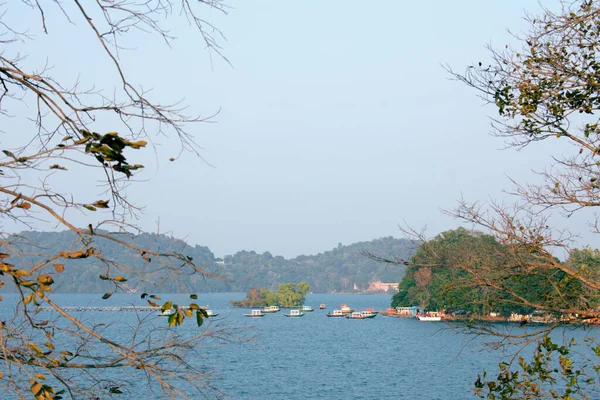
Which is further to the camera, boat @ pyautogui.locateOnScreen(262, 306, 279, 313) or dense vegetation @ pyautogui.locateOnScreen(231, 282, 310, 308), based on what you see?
dense vegetation @ pyautogui.locateOnScreen(231, 282, 310, 308)

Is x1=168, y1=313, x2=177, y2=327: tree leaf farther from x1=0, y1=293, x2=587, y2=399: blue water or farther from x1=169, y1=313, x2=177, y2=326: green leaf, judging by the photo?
x1=0, y1=293, x2=587, y2=399: blue water

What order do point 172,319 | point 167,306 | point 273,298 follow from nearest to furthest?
1. point 172,319
2. point 167,306
3. point 273,298

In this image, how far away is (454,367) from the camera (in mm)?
47844

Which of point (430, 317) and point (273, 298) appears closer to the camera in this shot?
point (430, 317)

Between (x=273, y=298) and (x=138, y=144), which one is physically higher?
(x=273, y=298)

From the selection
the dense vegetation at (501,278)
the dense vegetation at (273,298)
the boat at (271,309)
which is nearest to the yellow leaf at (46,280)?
the dense vegetation at (501,278)

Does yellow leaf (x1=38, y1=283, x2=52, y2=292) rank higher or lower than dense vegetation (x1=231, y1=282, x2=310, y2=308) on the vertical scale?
lower

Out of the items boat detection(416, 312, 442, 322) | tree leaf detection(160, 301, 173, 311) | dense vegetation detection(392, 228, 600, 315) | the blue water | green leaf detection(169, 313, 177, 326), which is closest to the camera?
green leaf detection(169, 313, 177, 326)

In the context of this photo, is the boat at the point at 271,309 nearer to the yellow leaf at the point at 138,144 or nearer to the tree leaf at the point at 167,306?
the tree leaf at the point at 167,306

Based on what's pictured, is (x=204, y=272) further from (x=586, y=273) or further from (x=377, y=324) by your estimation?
(x=377, y=324)

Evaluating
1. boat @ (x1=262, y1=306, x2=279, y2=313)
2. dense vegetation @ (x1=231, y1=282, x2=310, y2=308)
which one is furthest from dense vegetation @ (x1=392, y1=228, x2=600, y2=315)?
dense vegetation @ (x1=231, y1=282, x2=310, y2=308)

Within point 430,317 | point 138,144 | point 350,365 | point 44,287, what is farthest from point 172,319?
point 430,317

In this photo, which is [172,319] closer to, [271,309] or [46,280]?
[46,280]

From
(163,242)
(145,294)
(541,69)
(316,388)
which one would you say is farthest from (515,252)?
(316,388)
